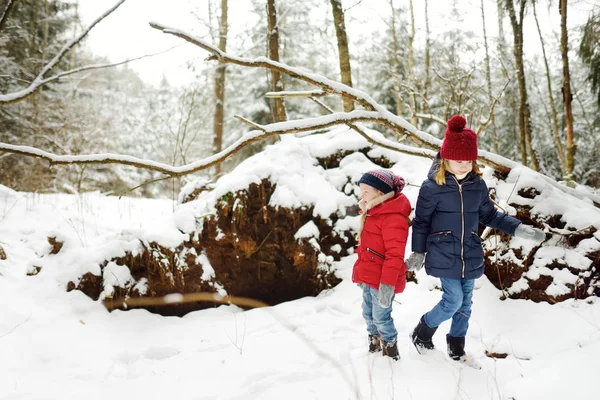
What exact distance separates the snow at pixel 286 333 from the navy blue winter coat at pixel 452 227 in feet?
2.37

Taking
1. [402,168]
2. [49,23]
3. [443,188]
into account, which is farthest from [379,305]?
[49,23]

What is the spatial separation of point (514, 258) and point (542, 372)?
164cm

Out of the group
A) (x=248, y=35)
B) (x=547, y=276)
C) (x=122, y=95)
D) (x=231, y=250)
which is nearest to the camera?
(x=547, y=276)

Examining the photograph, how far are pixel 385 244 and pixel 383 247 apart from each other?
0.31 ft

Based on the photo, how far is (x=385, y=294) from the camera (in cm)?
220

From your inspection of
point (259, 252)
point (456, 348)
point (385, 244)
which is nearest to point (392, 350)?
point (456, 348)

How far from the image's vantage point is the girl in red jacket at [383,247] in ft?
7.27

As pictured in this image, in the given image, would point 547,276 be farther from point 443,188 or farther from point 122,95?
point 122,95

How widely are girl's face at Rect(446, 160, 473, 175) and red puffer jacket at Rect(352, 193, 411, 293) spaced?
40 centimetres

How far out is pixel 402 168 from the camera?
→ 461cm

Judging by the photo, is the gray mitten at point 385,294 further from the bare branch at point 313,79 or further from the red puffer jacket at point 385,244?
the bare branch at point 313,79

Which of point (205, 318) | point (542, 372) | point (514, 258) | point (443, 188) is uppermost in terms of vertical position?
point (443, 188)

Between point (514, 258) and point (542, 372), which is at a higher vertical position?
point (514, 258)

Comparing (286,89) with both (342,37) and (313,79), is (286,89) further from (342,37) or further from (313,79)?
(313,79)
